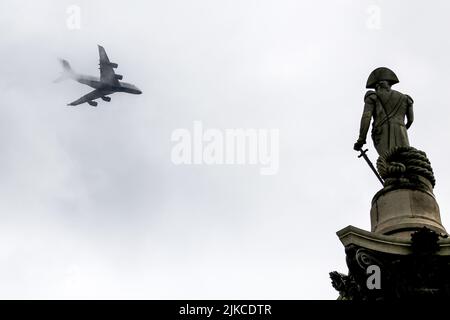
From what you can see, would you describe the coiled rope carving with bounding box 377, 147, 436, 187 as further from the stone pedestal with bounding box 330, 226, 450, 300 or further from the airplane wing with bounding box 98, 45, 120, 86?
the airplane wing with bounding box 98, 45, 120, 86

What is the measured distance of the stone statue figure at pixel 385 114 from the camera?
49.8 feet

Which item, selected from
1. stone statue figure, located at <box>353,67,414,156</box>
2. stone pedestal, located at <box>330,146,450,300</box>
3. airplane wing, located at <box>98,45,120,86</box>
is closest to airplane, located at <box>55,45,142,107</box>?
airplane wing, located at <box>98,45,120,86</box>

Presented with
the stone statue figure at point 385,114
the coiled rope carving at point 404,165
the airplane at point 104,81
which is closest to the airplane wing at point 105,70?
the airplane at point 104,81

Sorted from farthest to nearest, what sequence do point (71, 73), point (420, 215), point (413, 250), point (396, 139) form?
point (71, 73)
point (396, 139)
point (420, 215)
point (413, 250)

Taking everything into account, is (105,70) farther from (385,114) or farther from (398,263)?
(398,263)

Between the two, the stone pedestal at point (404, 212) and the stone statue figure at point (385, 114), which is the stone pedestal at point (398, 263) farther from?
Answer: the stone statue figure at point (385, 114)

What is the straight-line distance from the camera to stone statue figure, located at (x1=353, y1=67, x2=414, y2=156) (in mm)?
15164

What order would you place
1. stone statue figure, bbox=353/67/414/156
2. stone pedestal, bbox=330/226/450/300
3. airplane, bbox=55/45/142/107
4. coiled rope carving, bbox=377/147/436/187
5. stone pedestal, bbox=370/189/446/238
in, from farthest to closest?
airplane, bbox=55/45/142/107
stone statue figure, bbox=353/67/414/156
coiled rope carving, bbox=377/147/436/187
stone pedestal, bbox=370/189/446/238
stone pedestal, bbox=330/226/450/300

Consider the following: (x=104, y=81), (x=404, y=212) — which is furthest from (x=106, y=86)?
(x=404, y=212)

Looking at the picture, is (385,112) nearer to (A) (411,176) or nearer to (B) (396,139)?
(B) (396,139)

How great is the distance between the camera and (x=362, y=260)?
12188 mm
